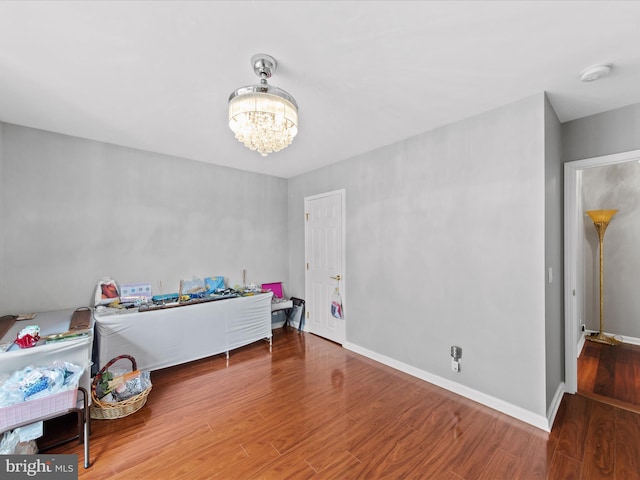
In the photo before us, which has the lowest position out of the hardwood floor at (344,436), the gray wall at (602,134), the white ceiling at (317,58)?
the hardwood floor at (344,436)

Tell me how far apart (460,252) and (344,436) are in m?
1.81

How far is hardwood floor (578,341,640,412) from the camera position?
2395 millimetres

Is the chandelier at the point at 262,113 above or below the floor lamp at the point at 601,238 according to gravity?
above

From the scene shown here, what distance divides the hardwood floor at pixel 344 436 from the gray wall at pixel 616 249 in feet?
7.34

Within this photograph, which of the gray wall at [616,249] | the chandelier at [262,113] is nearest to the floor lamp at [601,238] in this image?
the gray wall at [616,249]

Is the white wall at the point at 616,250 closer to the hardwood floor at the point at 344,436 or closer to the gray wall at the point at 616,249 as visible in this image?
the gray wall at the point at 616,249

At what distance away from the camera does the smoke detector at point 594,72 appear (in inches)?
68.4

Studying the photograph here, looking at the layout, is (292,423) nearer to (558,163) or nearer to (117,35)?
(117,35)

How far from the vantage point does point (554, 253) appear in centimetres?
231

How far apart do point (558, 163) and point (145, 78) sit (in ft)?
11.2

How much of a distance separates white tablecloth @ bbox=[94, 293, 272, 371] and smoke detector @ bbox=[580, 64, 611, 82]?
11.8ft

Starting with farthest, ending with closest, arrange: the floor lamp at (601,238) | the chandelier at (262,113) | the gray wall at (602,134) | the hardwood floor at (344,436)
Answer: the floor lamp at (601,238) → the gray wall at (602,134) → the hardwood floor at (344,436) → the chandelier at (262,113)

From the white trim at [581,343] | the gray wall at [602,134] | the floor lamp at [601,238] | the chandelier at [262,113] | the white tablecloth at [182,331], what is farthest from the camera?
the floor lamp at [601,238]

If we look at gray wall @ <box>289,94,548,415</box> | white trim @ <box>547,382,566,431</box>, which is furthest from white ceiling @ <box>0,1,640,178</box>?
white trim @ <box>547,382,566,431</box>
